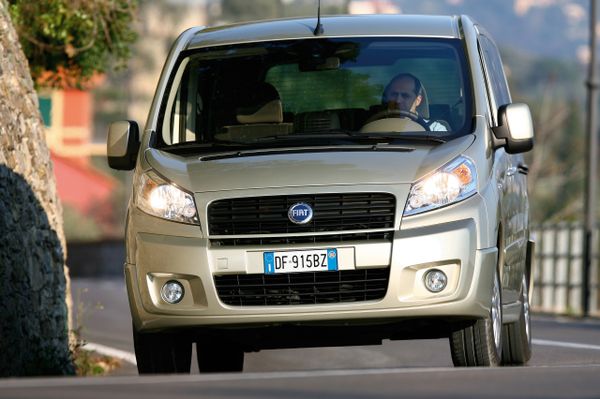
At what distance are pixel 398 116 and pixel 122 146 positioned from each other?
1.56 metres

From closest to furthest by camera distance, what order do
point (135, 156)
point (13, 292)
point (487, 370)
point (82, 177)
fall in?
point (487, 370) < point (135, 156) < point (13, 292) < point (82, 177)

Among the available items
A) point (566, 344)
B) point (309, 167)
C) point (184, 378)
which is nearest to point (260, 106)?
point (309, 167)

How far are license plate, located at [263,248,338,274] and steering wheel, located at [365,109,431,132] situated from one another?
49.5 inches

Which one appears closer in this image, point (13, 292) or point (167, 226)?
point (167, 226)

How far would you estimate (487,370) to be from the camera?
28.8ft

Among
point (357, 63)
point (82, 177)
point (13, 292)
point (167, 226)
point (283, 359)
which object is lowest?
point (82, 177)

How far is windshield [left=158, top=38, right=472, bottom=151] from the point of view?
10.3 meters

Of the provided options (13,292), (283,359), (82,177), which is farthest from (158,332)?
(82,177)

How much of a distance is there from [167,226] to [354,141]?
1153 millimetres

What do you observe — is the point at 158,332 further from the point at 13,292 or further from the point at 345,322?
the point at 13,292

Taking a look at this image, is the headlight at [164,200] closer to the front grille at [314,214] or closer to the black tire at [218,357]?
the front grille at [314,214]

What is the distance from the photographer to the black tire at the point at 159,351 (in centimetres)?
986

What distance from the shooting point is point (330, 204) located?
30.9 ft

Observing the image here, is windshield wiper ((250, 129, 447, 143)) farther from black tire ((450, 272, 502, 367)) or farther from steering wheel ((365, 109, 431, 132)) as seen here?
black tire ((450, 272, 502, 367))
